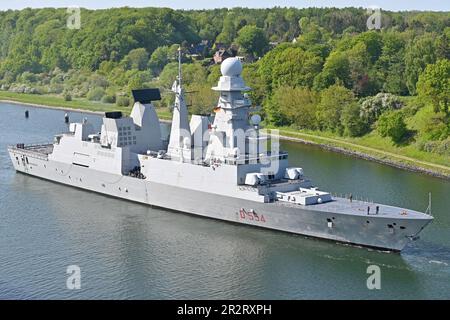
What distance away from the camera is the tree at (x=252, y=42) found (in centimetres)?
11262

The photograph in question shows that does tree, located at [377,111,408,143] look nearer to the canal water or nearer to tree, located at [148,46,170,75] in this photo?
the canal water

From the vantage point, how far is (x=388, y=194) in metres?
46.2

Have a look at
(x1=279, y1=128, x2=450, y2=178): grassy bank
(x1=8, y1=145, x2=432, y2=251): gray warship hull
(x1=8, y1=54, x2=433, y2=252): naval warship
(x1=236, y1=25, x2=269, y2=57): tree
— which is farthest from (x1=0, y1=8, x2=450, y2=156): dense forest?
(x1=8, y1=145, x2=432, y2=251): gray warship hull

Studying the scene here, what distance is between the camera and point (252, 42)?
4449 inches

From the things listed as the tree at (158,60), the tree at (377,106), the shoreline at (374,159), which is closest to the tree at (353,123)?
the tree at (377,106)

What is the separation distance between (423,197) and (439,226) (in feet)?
24.2

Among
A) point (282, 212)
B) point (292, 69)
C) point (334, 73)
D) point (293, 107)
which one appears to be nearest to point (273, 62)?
point (292, 69)

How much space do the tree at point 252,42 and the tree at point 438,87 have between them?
51.7 metres

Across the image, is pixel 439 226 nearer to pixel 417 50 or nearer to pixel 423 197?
pixel 423 197

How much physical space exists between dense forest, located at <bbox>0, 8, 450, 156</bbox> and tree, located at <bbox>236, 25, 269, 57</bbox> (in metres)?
0.21

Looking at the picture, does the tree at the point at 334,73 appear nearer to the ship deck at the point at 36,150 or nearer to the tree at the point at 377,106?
the tree at the point at 377,106

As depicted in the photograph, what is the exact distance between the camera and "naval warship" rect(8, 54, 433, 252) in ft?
116

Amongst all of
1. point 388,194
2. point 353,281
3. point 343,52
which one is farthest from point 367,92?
point 353,281

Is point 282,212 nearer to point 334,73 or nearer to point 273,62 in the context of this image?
point 334,73
